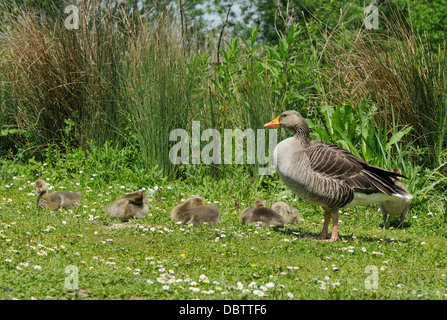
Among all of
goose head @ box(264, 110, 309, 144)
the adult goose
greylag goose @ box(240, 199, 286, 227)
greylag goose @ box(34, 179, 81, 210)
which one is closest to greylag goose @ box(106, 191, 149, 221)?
greylag goose @ box(34, 179, 81, 210)

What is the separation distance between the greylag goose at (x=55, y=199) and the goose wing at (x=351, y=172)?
3.74m

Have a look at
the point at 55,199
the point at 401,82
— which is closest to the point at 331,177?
the point at 401,82

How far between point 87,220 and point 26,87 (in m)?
4.77

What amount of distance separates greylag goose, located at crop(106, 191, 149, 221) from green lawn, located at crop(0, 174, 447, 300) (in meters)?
0.13

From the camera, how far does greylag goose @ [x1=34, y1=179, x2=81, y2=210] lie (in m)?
8.59

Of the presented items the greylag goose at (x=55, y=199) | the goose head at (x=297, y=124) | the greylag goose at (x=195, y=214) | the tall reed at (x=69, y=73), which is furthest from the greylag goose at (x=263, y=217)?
the tall reed at (x=69, y=73)

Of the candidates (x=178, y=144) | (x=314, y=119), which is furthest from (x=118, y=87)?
(x=314, y=119)

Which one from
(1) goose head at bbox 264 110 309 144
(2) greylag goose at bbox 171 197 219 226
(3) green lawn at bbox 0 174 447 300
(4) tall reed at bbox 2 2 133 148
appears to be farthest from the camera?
(4) tall reed at bbox 2 2 133 148

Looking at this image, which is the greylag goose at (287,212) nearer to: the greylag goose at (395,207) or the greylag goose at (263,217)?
the greylag goose at (263,217)

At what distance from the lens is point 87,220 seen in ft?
26.2

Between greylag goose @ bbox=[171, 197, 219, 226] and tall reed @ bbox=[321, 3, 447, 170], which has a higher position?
tall reed @ bbox=[321, 3, 447, 170]

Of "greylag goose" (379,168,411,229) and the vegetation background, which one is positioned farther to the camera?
the vegetation background

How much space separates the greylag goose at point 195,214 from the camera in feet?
26.0

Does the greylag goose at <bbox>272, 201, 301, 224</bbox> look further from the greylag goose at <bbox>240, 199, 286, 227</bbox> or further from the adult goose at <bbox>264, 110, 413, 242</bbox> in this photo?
the adult goose at <bbox>264, 110, 413, 242</bbox>
